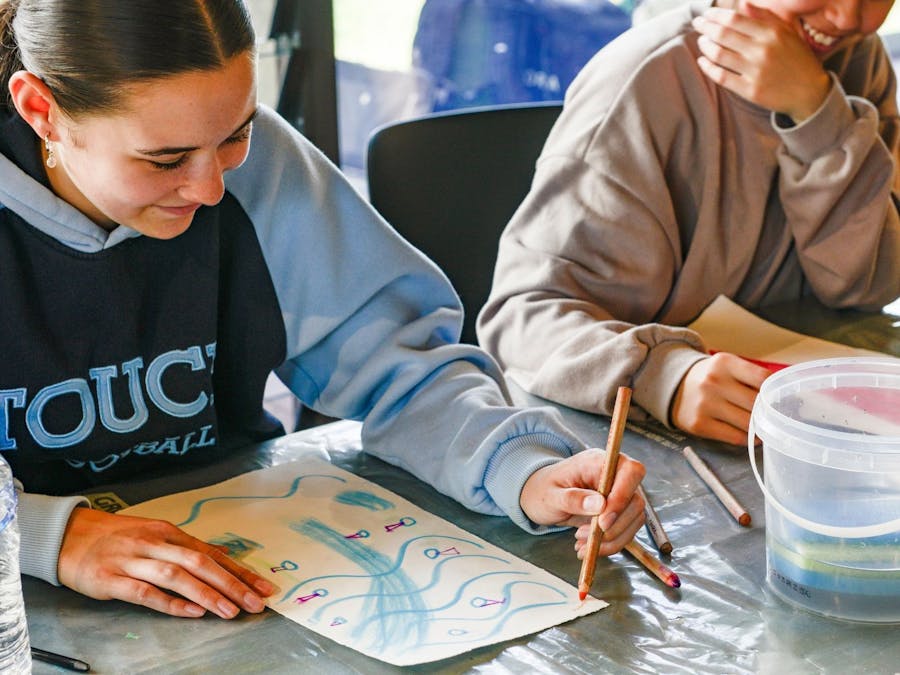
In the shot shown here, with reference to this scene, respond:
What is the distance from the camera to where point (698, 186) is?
1551 millimetres

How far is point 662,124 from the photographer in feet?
4.95

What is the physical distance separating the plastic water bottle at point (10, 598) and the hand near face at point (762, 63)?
107 cm

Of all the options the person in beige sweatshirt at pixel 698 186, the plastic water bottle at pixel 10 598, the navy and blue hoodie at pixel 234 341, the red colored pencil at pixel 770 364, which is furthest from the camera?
the person in beige sweatshirt at pixel 698 186

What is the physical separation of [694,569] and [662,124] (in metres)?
0.74

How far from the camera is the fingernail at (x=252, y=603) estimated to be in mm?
888

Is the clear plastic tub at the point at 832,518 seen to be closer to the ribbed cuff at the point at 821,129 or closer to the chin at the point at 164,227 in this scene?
the chin at the point at 164,227

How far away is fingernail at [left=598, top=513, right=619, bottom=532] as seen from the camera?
0.92 meters

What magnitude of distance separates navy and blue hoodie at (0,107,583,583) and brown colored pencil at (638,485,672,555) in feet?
0.33

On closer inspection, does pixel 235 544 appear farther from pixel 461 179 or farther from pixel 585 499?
pixel 461 179

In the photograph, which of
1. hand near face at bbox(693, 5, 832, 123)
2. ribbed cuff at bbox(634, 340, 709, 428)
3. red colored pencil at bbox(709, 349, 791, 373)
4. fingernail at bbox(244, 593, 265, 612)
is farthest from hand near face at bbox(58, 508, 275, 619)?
hand near face at bbox(693, 5, 832, 123)

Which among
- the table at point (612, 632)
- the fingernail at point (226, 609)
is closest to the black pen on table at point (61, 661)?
the table at point (612, 632)

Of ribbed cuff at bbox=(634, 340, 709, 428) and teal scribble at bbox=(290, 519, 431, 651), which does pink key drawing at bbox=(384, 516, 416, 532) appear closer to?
teal scribble at bbox=(290, 519, 431, 651)

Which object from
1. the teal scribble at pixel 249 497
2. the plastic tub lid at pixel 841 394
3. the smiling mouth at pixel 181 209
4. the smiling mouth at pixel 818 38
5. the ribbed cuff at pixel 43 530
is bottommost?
the teal scribble at pixel 249 497

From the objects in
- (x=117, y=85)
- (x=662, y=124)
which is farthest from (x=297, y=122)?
(x=117, y=85)
